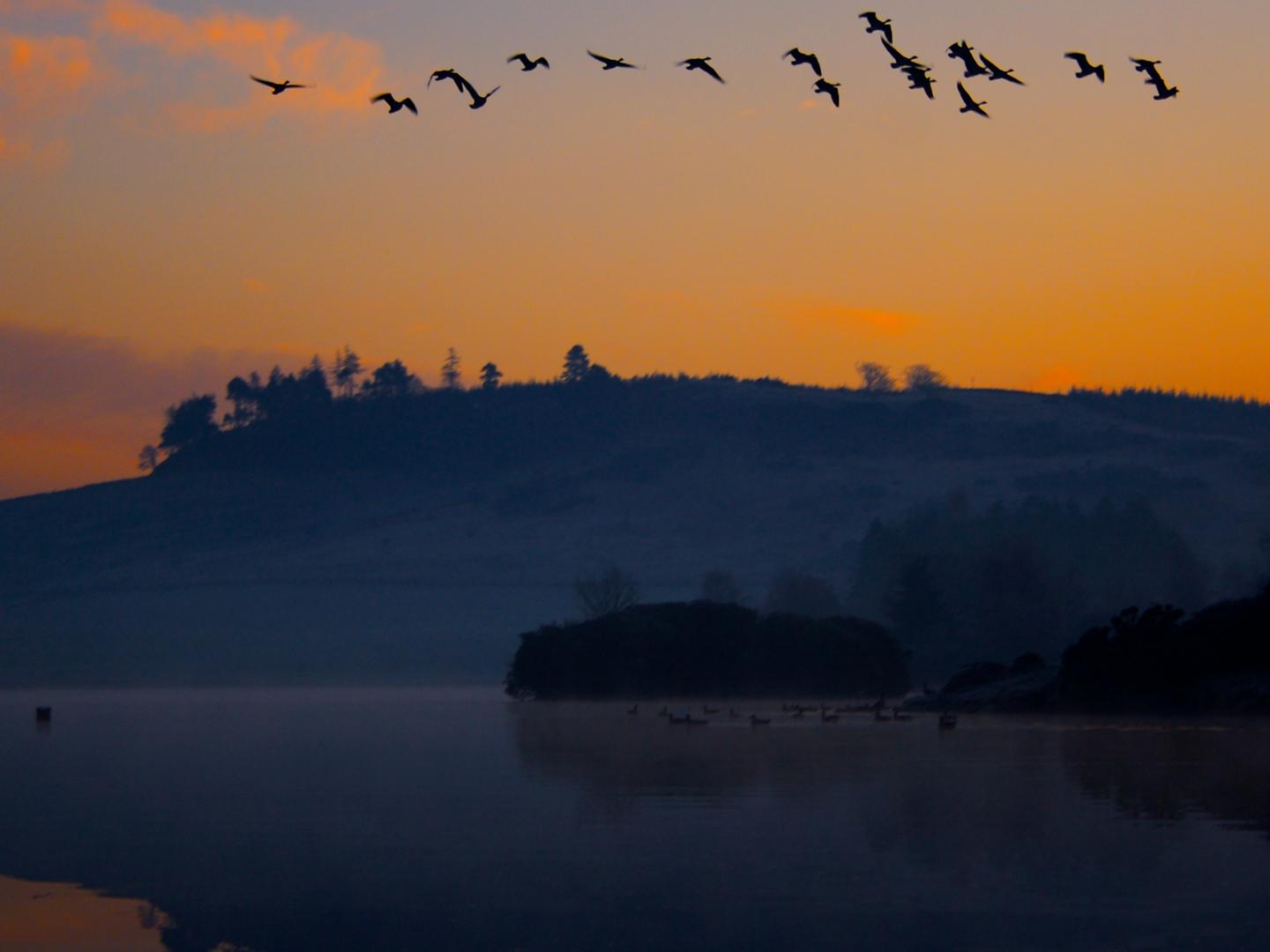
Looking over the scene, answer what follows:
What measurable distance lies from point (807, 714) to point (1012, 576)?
51543mm

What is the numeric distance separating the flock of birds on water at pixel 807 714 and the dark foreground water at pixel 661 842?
11.8 metres

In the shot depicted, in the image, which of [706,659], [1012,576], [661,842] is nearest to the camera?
[661,842]

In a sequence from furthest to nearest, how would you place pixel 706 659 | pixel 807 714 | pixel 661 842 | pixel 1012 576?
pixel 1012 576, pixel 706 659, pixel 807 714, pixel 661 842

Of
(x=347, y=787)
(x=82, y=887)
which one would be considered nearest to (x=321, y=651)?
(x=347, y=787)

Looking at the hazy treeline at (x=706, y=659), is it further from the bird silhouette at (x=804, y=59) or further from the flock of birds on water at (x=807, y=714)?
the bird silhouette at (x=804, y=59)

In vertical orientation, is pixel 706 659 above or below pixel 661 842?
above

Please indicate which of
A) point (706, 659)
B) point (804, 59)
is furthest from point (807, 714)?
point (804, 59)

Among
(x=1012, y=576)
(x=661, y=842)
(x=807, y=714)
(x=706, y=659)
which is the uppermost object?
(x=1012, y=576)

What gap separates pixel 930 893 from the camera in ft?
89.9

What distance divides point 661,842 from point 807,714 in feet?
170

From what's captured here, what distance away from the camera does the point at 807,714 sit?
277 ft

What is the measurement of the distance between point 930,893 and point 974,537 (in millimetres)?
145536

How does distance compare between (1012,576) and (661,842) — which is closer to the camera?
(661,842)

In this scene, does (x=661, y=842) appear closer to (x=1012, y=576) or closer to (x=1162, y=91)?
(x=1162, y=91)
